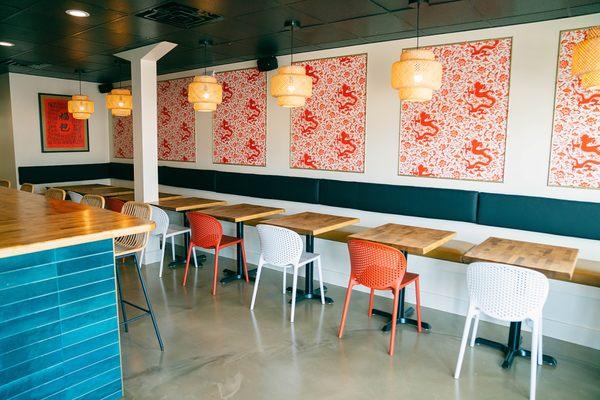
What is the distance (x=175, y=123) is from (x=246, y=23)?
10.1 ft

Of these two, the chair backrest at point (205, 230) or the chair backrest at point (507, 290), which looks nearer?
the chair backrest at point (507, 290)

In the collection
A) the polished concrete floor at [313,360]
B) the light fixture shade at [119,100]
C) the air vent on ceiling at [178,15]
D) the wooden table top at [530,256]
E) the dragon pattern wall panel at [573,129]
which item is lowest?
the polished concrete floor at [313,360]

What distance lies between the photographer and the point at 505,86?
12.3 feet

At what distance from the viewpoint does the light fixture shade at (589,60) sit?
2.45m

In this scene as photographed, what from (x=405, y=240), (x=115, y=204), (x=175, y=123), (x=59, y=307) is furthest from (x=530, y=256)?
(x=175, y=123)

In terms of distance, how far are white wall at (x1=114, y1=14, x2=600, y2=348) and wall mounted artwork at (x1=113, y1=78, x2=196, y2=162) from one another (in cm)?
190

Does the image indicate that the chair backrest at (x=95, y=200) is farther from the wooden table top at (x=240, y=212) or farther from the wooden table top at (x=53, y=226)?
the wooden table top at (x=240, y=212)

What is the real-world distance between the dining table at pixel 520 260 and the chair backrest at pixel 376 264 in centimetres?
46

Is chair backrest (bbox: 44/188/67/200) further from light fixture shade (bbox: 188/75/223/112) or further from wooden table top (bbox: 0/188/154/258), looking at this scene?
light fixture shade (bbox: 188/75/223/112)

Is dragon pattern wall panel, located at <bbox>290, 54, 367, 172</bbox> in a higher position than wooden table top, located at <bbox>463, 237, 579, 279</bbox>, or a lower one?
higher

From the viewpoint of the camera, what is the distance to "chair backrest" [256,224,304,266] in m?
3.63

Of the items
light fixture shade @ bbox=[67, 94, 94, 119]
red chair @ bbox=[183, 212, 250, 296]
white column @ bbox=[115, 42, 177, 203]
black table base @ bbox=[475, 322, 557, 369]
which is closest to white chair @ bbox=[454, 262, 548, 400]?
black table base @ bbox=[475, 322, 557, 369]

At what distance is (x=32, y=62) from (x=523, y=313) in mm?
6347

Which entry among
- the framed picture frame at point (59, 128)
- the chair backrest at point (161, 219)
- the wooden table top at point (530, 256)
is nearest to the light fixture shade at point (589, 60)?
the wooden table top at point (530, 256)
